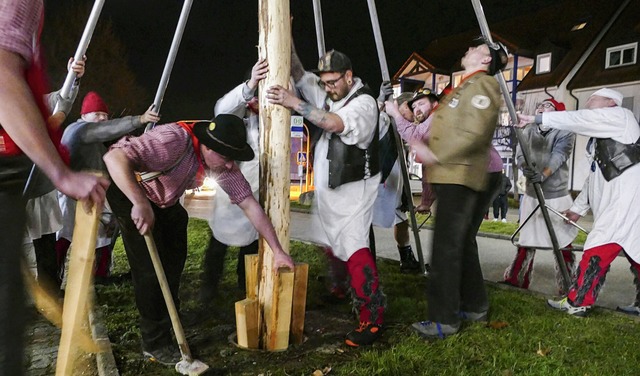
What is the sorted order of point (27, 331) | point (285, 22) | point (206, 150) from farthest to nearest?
point (285, 22) → point (206, 150) → point (27, 331)

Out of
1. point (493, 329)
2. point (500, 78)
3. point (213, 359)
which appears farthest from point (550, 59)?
point (213, 359)

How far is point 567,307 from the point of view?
4.02 m

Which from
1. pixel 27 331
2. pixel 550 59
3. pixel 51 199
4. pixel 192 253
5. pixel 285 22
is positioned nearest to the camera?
pixel 27 331

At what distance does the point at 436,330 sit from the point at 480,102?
158 cm

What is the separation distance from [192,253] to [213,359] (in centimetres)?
391

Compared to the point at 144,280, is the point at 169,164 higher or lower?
higher

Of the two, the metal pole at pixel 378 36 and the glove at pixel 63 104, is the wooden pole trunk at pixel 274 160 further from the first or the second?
the metal pole at pixel 378 36

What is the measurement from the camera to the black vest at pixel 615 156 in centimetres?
381

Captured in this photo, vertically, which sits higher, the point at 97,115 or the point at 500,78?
the point at 500,78

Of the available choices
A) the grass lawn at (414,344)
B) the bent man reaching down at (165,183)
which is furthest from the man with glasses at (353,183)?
the bent man reaching down at (165,183)

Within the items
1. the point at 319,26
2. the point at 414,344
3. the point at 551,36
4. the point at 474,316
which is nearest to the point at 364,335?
the point at 414,344

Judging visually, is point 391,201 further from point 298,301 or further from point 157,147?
point 157,147

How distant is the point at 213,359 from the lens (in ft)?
9.98

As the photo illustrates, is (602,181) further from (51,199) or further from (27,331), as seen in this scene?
(51,199)
